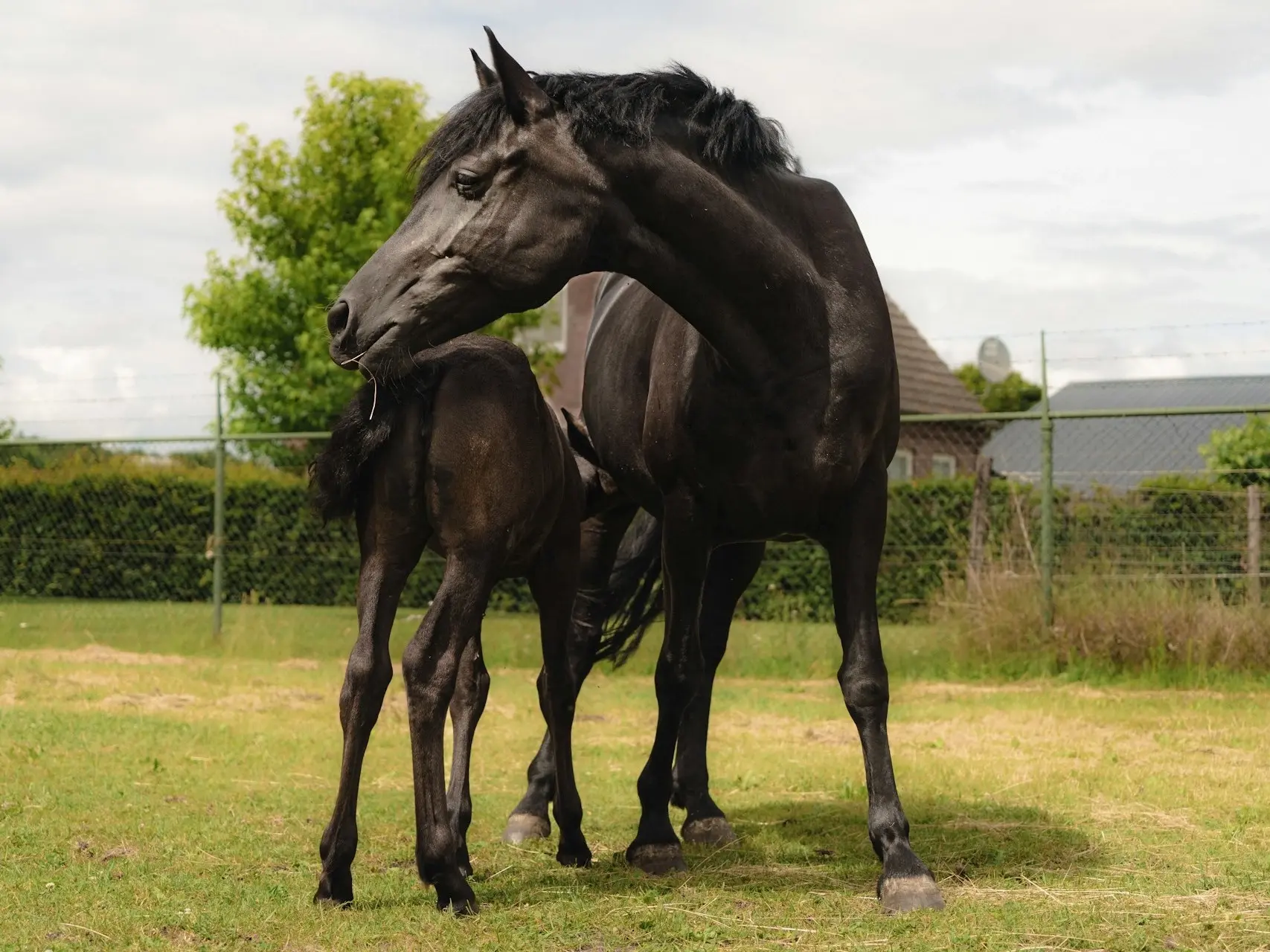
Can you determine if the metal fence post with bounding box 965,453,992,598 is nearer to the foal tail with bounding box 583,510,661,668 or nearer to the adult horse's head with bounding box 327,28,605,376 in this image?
the foal tail with bounding box 583,510,661,668

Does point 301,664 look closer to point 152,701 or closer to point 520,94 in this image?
point 152,701

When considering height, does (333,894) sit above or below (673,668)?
below

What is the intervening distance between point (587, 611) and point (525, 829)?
3.95 ft

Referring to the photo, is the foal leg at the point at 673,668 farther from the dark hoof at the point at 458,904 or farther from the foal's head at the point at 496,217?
the foal's head at the point at 496,217

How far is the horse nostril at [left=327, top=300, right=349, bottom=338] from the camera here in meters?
4.03

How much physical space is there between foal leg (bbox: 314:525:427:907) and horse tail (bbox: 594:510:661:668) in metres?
2.25

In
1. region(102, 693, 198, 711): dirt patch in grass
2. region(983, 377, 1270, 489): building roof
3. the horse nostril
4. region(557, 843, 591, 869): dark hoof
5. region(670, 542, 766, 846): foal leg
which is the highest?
region(983, 377, 1270, 489): building roof

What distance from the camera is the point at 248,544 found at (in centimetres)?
1537

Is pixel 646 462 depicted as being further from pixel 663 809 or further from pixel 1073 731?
pixel 1073 731

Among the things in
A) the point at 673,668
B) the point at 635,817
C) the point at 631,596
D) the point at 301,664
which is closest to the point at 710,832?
the point at 635,817

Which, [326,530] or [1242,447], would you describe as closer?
[326,530]

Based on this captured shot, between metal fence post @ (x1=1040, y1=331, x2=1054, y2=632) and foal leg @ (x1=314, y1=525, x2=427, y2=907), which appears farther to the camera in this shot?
metal fence post @ (x1=1040, y1=331, x2=1054, y2=632)

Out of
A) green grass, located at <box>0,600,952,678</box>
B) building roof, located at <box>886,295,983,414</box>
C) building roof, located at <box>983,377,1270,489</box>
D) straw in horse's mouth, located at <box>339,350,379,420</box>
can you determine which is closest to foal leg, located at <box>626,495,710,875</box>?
straw in horse's mouth, located at <box>339,350,379,420</box>

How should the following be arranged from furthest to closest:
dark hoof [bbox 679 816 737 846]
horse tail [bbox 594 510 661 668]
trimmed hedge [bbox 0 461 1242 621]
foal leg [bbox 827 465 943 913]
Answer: trimmed hedge [bbox 0 461 1242 621]
horse tail [bbox 594 510 661 668]
dark hoof [bbox 679 816 737 846]
foal leg [bbox 827 465 943 913]
